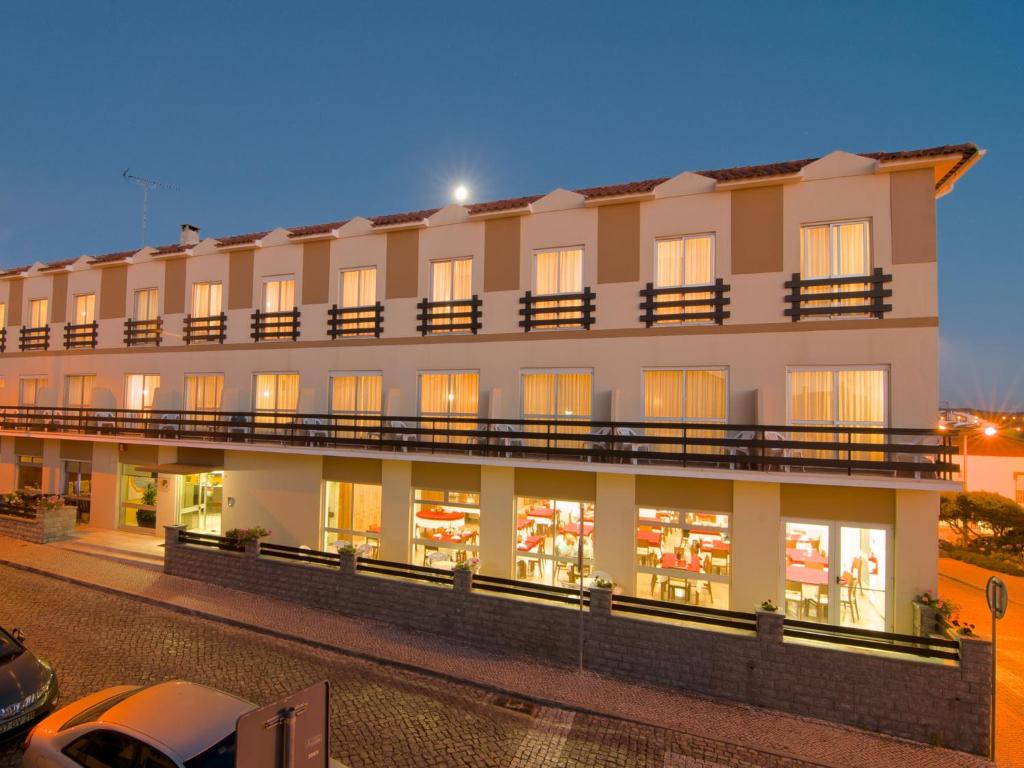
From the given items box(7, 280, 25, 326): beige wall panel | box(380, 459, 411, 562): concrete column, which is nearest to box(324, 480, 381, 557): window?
box(380, 459, 411, 562): concrete column

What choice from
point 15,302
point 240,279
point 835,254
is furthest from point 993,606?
point 15,302

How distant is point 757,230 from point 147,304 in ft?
73.2

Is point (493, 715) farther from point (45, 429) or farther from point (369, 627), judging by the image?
point (45, 429)

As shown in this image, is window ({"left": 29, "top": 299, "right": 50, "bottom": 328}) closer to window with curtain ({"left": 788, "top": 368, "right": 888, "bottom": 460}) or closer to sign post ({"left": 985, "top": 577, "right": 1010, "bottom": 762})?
window with curtain ({"left": 788, "top": 368, "right": 888, "bottom": 460})

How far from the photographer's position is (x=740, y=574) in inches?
472

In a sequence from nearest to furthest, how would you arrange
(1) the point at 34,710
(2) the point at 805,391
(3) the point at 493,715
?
1. (1) the point at 34,710
2. (3) the point at 493,715
3. (2) the point at 805,391

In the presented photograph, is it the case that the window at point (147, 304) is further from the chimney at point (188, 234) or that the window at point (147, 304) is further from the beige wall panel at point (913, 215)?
the beige wall panel at point (913, 215)

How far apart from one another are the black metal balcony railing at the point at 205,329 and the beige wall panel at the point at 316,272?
384 cm

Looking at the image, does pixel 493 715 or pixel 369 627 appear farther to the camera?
pixel 369 627

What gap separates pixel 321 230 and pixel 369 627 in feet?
41.8

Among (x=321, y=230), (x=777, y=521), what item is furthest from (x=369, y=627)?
(x=321, y=230)

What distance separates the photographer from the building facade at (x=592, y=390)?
1155cm

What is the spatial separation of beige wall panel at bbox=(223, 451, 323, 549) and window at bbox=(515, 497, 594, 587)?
6738 millimetres

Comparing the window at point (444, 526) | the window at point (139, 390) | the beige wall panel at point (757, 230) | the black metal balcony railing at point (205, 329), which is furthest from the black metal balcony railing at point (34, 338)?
the beige wall panel at point (757, 230)
